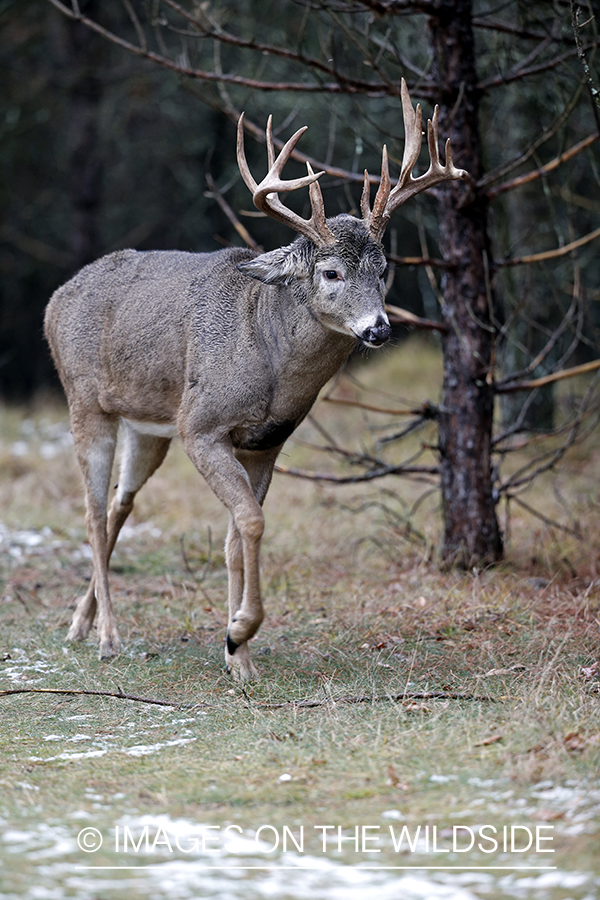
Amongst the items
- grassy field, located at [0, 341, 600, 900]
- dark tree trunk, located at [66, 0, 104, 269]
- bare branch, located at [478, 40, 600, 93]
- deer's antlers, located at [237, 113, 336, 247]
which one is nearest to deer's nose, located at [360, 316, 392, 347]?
deer's antlers, located at [237, 113, 336, 247]

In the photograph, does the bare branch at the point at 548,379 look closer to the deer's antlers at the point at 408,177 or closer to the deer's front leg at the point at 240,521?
the deer's antlers at the point at 408,177

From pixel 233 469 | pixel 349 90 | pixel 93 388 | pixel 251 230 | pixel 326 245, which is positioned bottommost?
pixel 233 469

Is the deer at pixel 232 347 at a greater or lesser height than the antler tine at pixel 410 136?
lesser

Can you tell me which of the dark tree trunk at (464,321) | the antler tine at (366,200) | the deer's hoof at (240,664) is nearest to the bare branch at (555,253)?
the dark tree trunk at (464,321)

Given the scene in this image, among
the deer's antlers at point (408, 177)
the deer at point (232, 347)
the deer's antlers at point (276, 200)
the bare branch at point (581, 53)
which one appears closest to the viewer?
the bare branch at point (581, 53)

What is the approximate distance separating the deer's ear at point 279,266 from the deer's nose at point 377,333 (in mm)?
568

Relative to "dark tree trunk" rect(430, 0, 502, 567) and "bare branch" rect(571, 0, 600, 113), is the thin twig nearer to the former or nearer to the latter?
"dark tree trunk" rect(430, 0, 502, 567)

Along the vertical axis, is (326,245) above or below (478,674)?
above

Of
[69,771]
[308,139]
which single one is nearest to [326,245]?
[69,771]

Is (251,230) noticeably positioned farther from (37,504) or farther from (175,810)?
(175,810)

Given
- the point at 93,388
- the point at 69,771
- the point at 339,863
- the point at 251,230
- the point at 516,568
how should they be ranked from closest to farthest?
the point at 339,863 < the point at 69,771 < the point at 93,388 < the point at 516,568 < the point at 251,230

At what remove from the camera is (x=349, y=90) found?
6.50 metres

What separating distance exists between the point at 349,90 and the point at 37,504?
530 centimetres

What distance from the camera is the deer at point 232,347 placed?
5.16 metres
